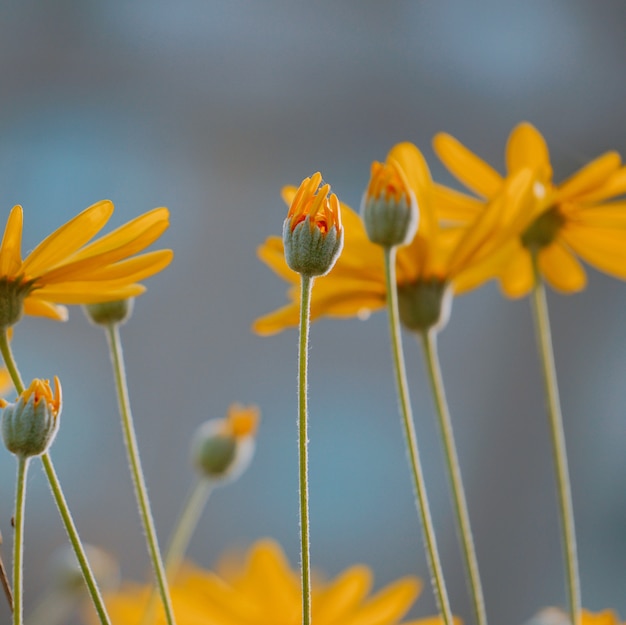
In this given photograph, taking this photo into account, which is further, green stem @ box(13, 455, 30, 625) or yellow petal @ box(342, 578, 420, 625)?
yellow petal @ box(342, 578, 420, 625)

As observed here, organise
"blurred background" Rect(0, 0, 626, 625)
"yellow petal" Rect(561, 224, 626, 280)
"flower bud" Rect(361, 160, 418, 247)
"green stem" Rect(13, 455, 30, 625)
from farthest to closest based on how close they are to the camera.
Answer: "blurred background" Rect(0, 0, 626, 625)
"yellow petal" Rect(561, 224, 626, 280)
"flower bud" Rect(361, 160, 418, 247)
"green stem" Rect(13, 455, 30, 625)

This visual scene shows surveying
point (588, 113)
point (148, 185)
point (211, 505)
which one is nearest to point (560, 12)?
point (588, 113)

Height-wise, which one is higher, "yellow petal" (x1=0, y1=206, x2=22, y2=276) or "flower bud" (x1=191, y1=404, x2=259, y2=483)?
"yellow petal" (x1=0, y1=206, x2=22, y2=276)

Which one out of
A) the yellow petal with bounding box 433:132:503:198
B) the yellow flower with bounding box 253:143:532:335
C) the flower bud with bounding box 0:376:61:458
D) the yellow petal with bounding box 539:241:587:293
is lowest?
the flower bud with bounding box 0:376:61:458

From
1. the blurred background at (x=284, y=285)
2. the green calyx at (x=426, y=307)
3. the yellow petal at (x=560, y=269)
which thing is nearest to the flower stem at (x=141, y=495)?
the green calyx at (x=426, y=307)

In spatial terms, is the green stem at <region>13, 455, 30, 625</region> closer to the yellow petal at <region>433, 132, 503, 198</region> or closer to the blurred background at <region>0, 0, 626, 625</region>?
the yellow petal at <region>433, 132, 503, 198</region>

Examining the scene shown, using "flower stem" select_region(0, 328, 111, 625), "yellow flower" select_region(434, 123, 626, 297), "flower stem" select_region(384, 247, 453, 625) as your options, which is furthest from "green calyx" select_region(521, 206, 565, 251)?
"flower stem" select_region(0, 328, 111, 625)
